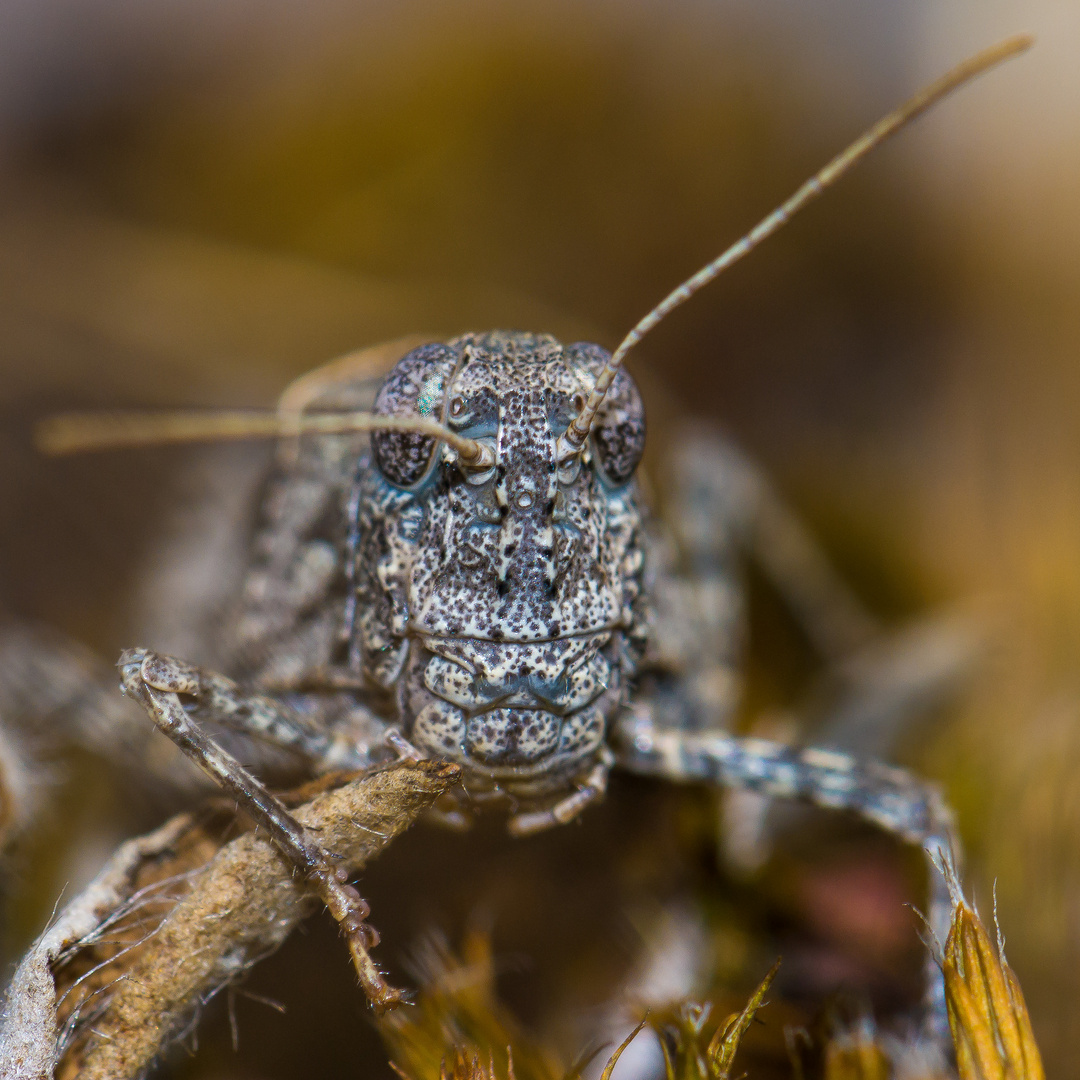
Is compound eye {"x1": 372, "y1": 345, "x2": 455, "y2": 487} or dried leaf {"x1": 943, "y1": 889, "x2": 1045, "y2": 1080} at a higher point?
compound eye {"x1": 372, "y1": 345, "x2": 455, "y2": 487}

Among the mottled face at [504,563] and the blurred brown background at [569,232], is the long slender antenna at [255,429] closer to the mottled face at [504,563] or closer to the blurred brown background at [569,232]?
the mottled face at [504,563]

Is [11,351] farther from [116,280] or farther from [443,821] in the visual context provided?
[443,821]

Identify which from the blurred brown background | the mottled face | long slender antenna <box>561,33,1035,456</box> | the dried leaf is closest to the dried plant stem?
the mottled face

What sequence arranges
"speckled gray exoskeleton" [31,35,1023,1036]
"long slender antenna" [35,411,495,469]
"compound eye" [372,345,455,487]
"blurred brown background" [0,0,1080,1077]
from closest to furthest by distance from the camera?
"long slender antenna" [35,411,495,469], "speckled gray exoskeleton" [31,35,1023,1036], "compound eye" [372,345,455,487], "blurred brown background" [0,0,1080,1077]

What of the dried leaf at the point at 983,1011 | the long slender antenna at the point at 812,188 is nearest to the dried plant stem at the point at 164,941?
the long slender antenna at the point at 812,188

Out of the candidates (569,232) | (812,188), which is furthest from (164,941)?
(569,232)

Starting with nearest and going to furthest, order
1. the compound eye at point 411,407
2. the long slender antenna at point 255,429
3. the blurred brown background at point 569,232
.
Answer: the long slender antenna at point 255,429 < the compound eye at point 411,407 < the blurred brown background at point 569,232

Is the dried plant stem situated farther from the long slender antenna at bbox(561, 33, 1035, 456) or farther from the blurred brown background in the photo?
the blurred brown background

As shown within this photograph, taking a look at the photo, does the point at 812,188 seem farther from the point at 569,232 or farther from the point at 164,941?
the point at 569,232

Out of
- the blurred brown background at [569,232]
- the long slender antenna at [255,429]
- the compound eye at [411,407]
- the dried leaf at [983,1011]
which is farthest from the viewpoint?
the blurred brown background at [569,232]
